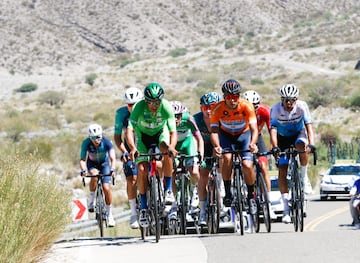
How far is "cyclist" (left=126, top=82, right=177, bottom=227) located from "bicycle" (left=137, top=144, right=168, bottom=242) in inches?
3.3

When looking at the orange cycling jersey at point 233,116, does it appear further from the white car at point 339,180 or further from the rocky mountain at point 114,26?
the rocky mountain at point 114,26

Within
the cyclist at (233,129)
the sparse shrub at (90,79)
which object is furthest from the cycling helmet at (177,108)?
the sparse shrub at (90,79)

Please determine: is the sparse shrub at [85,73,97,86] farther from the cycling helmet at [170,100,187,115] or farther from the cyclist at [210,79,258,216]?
the cyclist at [210,79,258,216]

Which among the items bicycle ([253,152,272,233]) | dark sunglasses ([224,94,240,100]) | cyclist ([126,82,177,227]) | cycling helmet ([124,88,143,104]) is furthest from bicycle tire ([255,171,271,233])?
cycling helmet ([124,88,143,104])

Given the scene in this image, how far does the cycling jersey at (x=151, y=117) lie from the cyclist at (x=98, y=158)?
4.20 m

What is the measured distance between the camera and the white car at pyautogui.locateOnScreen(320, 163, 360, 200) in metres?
34.8

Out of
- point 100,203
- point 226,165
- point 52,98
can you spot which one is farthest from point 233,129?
point 52,98

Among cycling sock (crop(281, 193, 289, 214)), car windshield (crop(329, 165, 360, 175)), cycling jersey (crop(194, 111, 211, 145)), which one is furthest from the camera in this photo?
car windshield (crop(329, 165, 360, 175))

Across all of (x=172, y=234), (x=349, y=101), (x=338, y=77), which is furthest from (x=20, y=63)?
(x=172, y=234)

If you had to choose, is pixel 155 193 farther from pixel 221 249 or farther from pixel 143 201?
pixel 221 249

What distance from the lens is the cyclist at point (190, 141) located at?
15547mm

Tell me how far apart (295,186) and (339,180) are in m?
21.0

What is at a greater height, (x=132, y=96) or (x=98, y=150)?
(x=132, y=96)

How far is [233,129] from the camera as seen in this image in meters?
14.1
